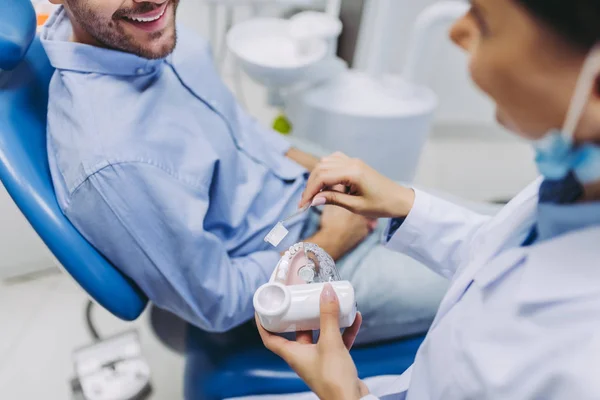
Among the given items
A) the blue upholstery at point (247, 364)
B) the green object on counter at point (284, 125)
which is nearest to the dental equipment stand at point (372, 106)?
the green object on counter at point (284, 125)

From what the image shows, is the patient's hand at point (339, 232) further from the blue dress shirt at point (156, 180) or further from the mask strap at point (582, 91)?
the mask strap at point (582, 91)

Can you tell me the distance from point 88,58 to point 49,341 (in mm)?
948

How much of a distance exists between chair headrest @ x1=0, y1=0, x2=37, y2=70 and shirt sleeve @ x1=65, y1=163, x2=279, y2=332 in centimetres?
24

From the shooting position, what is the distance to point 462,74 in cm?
190

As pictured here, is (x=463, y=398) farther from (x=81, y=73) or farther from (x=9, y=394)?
(x=9, y=394)

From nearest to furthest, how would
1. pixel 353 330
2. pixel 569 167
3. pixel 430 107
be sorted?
pixel 569 167 → pixel 353 330 → pixel 430 107

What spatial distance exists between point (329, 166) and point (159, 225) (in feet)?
0.94

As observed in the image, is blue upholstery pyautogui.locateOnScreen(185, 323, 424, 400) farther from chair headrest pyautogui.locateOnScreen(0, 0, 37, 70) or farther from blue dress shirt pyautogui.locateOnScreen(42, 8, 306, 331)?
chair headrest pyautogui.locateOnScreen(0, 0, 37, 70)

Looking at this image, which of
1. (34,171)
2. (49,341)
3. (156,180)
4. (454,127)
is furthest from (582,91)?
(454,127)

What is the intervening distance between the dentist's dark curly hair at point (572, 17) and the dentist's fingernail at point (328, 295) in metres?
0.38

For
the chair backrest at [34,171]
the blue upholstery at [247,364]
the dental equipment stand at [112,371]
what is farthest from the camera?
the dental equipment stand at [112,371]

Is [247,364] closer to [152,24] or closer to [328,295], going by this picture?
[328,295]

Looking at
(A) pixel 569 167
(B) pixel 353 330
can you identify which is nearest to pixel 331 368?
(B) pixel 353 330

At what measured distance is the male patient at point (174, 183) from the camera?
0.73m
